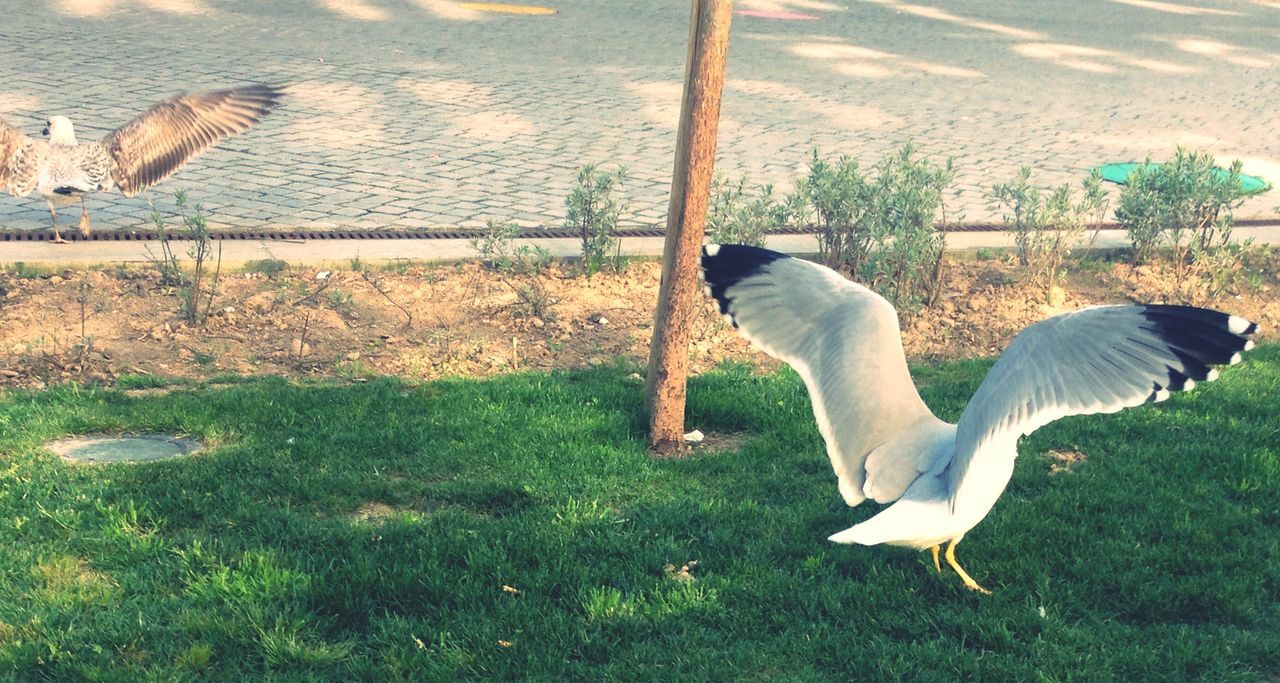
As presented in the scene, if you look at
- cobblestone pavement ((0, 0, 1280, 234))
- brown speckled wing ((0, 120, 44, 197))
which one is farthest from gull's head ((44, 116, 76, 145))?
cobblestone pavement ((0, 0, 1280, 234))

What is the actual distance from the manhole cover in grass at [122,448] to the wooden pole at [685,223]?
183 cm

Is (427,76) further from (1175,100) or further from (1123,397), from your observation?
(1123,397)

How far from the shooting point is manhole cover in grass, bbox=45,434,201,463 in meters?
4.97

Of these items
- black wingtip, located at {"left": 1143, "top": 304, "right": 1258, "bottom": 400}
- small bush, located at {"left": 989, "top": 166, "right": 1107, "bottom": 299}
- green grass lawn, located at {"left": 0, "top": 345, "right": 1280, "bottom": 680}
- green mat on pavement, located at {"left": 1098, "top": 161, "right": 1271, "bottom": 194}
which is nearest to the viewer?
black wingtip, located at {"left": 1143, "top": 304, "right": 1258, "bottom": 400}

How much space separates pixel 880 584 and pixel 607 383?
77.4 inches

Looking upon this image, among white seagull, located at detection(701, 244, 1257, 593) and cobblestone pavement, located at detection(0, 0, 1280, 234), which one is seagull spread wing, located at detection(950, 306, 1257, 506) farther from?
cobblestone pavement, located at detection(0, 0, 1280, 234)

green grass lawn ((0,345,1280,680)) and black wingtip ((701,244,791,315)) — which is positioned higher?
black wingtip ((701,244,791,315))

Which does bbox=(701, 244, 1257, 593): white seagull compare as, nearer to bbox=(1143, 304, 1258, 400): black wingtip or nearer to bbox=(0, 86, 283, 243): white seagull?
bbox=(1143, 304, 1258, 400): black wingtip

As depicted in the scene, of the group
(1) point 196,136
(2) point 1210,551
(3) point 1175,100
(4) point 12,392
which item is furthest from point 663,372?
(3) point 1175,100

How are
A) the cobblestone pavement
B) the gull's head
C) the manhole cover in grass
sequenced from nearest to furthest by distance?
the manhole cover in grass < the gull's head < the cobblestone pavement

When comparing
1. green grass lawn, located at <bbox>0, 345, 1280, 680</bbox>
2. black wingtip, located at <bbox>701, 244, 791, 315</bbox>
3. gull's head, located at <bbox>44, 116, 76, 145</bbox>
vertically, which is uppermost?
black wingtip, located at <bbox>701, 244, 791, 315</bbox>

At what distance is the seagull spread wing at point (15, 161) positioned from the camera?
7.09 m

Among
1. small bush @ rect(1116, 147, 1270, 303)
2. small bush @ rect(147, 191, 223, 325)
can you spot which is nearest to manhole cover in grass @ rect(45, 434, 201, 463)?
small bush @ rect(147, 191, 223, 325)

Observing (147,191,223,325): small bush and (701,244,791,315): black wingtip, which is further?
(147,191,223,325): small bush
